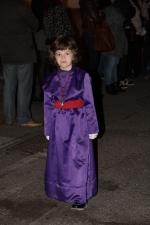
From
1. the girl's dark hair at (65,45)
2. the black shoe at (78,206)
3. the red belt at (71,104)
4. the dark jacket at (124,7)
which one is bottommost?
the black shoe at (78,206)

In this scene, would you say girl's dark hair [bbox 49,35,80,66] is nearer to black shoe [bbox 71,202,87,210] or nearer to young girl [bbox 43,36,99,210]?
young girl [bbox 43,36,99,210]

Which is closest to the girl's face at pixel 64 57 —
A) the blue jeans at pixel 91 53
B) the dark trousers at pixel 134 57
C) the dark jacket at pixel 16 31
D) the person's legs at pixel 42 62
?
the dark jacket at pixel 16 31

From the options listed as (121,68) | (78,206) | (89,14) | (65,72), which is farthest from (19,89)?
(121,68)

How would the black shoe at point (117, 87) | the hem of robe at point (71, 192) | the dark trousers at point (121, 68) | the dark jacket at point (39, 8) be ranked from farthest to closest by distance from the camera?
the dark trousers at point (121, 68), the black shoe at point (117, 87), the dark jacket at point (39, 8), the hem of robe at point (71, 192)

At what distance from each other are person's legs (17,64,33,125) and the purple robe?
258 centimetres

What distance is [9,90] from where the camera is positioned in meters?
7.05

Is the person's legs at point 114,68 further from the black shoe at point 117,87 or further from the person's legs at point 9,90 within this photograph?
the person's legs at point 9,90

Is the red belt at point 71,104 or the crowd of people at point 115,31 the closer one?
the red belt at point 71,104

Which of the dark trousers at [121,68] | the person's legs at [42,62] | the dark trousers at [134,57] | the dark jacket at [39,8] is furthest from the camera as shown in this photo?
the dark trousers at [134,57]

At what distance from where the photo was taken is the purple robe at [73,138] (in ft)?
14.1

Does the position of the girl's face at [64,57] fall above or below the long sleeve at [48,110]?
above

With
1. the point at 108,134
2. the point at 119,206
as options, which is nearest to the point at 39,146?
the point at 108,134

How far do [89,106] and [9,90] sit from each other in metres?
2.99

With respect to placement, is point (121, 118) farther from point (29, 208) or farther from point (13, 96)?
point (29, 208)
